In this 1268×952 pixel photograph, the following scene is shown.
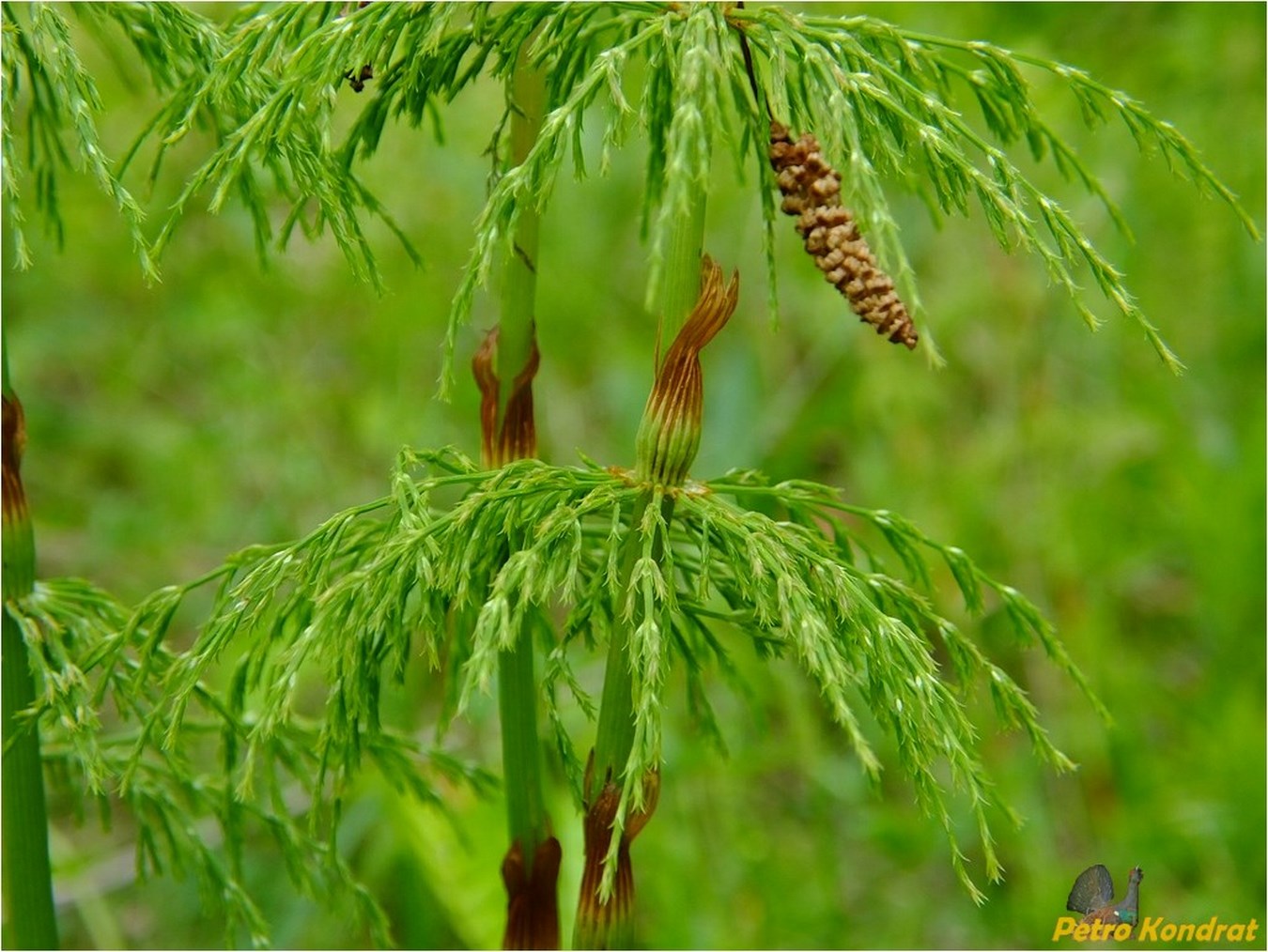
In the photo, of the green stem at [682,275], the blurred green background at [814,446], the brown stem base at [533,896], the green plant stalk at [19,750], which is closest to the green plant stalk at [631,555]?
the green stem at [682,275]

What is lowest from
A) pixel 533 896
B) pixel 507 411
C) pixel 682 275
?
pixel 533 896

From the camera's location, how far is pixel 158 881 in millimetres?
3082

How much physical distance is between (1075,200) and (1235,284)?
514mm

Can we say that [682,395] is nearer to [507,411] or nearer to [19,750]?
[507,411]

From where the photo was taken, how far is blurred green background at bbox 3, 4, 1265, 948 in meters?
2.95

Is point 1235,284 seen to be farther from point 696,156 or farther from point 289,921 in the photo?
point 696,156

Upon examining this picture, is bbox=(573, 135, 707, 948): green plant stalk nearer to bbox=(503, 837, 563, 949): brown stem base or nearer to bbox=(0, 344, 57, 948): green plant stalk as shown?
bbox=(503, 837, 563, 949): brown stem base

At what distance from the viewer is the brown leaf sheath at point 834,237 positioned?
4.28 ft

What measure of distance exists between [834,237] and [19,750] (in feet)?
3.56

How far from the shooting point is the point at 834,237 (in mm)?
1324

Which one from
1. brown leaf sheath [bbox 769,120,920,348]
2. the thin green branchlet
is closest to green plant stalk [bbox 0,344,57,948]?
the thin green branchlet

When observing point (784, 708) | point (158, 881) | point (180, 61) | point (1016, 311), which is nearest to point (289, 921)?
point (158, 881)

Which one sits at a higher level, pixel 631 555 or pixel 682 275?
pixel 682 275

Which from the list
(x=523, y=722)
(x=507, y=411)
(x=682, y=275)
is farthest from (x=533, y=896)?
(x=682, y=275)
